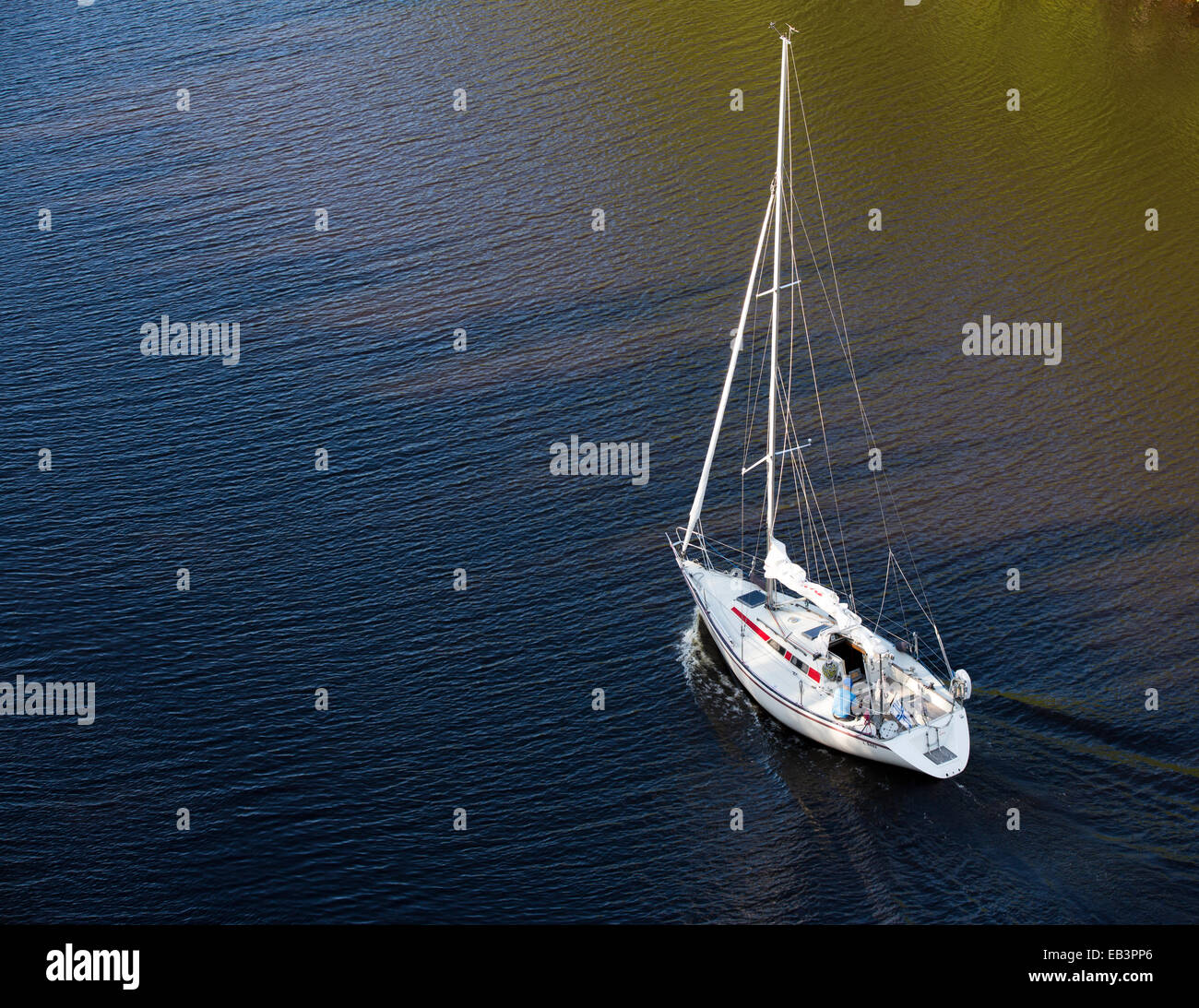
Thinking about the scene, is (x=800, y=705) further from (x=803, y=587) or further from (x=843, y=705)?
(x=803, y=587)

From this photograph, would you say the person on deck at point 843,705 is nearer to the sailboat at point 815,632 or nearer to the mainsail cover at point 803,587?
the sailboat at point 815,632

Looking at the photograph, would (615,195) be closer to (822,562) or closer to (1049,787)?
(822,562)

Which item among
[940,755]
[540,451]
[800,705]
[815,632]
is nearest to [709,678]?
[815,632]

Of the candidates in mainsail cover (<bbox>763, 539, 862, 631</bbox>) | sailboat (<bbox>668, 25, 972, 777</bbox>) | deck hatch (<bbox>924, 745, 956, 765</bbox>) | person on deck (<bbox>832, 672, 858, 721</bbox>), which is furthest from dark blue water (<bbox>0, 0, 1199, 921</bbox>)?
mainsail cover (<bbox>763, 539, 862, 631</bbox>)

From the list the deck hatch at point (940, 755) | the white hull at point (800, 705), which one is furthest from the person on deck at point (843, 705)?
the deck hatch at point (940, 755)

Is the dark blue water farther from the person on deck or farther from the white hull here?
the person on deck

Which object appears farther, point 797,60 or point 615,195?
point 797,60

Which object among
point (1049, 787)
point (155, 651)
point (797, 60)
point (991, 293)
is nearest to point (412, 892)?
point (155, 651)
